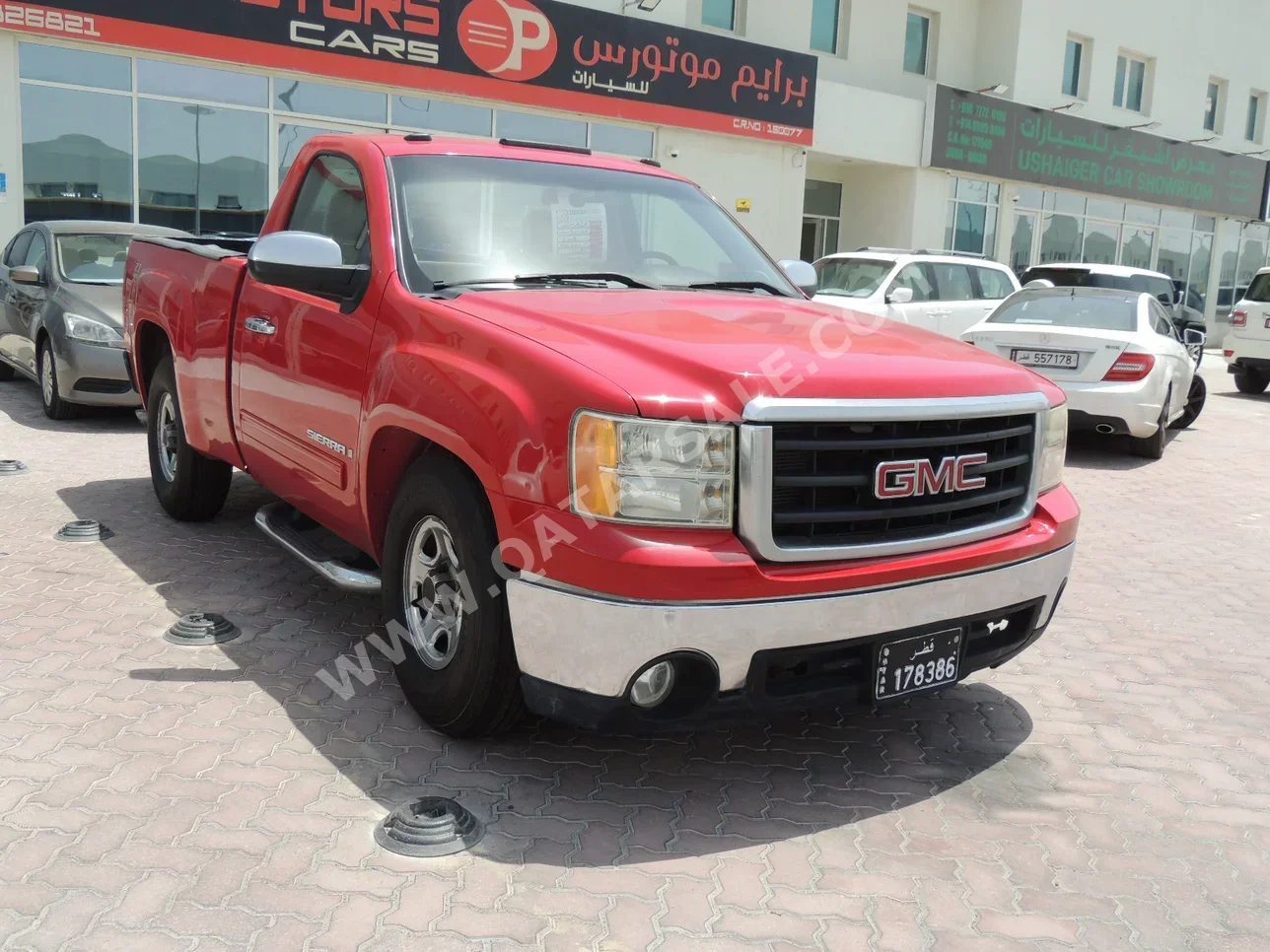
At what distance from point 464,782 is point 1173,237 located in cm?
3360

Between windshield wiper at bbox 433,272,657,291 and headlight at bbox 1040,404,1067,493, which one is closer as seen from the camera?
headlight at bbox 1040,404,1067,493

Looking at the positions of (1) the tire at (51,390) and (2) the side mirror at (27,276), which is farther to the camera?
(2) the side mirror at (27,276)

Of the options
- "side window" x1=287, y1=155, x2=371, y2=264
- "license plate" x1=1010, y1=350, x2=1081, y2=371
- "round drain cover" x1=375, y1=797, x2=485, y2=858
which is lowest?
"round drain cover" x1=375, y1=797, x2=485, y2=858

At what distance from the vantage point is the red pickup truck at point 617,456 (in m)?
2.84

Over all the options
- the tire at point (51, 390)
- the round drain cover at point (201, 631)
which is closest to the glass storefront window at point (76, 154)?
the tire at point (51, 390)

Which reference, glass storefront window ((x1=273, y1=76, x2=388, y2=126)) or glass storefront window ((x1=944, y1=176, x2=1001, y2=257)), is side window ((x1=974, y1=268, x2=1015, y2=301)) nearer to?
glass storefront window ((x1=273, y1=76, x2=388, y2=126))

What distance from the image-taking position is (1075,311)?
1041 centimetres

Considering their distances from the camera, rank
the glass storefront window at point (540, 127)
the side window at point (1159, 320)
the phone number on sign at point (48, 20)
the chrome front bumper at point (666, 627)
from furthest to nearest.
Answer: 1. the glass storefront window at point (540, 127)
2. the phone number on sign at point (48, 20)
3. the side window at point (1159, 320)
4. the chrome front bumper at point (666, 627)

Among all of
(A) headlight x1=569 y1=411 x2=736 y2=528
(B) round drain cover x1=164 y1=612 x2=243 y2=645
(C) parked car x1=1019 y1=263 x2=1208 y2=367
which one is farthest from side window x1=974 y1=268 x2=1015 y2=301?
(A) headlight x1=569 y1=411 x2=736 y2=528

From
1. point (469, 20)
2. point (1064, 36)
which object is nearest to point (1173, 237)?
point (1064, 36)

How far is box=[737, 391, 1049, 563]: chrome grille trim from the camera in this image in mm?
2844

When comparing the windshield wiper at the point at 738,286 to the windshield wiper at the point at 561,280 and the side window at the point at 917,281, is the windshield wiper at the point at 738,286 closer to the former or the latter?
the windshield wiper at the point at 561,280

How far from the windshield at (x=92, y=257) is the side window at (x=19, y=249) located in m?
0.60

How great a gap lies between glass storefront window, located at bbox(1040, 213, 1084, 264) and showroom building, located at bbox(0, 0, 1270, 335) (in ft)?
0.18
